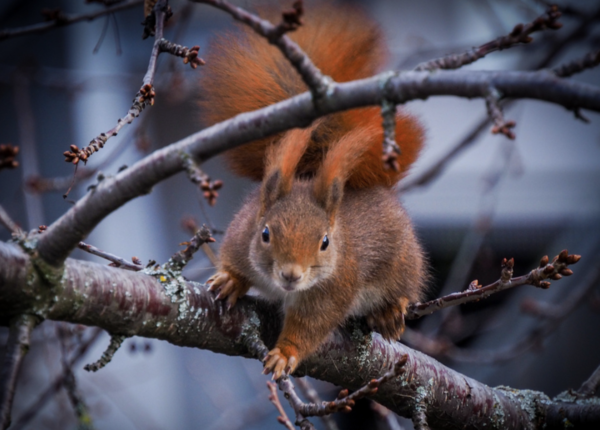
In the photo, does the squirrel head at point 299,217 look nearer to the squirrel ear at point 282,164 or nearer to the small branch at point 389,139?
the squirrel ear at point 282,164

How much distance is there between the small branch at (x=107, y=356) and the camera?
99 cm

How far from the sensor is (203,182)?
0.80 meters

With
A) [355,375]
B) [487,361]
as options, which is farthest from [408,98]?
[487,361]

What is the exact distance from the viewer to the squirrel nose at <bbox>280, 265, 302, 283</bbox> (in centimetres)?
138

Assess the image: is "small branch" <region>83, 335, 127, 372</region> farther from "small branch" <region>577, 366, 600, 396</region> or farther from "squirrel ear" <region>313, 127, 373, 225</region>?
"small branch" <region>577, 366, 600, 396</region>

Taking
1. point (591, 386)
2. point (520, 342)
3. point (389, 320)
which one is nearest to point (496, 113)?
point (389, 320)

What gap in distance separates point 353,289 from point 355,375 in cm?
23

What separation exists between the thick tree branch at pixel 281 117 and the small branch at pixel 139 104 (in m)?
0.07

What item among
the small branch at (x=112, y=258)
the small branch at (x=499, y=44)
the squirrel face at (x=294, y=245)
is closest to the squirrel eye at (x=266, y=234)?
the squirrel face at (x=294, y=245)

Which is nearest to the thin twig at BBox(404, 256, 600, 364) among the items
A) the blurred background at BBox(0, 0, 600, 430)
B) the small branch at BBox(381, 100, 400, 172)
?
the blurred background at BBox(0, 0, 600, 430)

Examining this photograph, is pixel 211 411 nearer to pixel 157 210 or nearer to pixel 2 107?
pixel 157 210

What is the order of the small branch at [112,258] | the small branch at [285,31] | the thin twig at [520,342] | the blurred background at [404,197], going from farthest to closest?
1. the blurred background at [404,197]
2. the thin twig at [520,342]
3. the small branch at [112,258]
4. the small branch at [285,31]

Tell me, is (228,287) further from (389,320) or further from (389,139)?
(389,139)

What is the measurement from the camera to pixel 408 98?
81 cm
